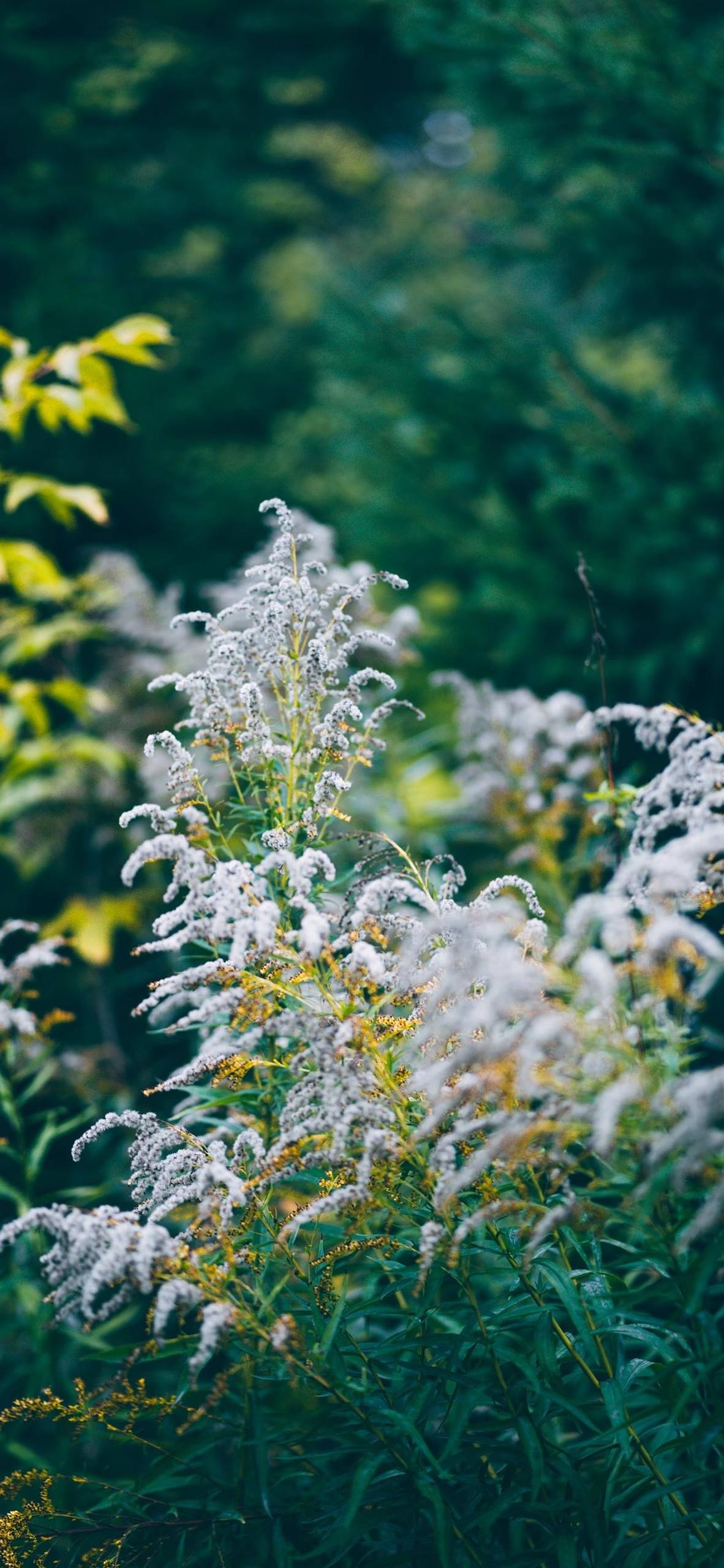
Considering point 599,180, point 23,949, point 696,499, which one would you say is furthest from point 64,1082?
point 599,180

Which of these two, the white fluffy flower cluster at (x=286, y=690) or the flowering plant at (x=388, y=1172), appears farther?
the white fluffy flower cluster at (x=286, y=690)

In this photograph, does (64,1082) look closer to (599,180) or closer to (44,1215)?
(44,1215)

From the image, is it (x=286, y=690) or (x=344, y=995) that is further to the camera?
(x=286, y=690)

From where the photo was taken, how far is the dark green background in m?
3.50

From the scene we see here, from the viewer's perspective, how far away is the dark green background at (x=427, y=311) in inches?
138

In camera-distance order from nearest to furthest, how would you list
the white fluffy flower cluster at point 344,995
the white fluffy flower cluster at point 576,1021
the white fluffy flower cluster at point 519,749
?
the white fluffy flower cluster at point 576,1021, the white fluffy flower cluster at point 344,995, the white fluffy flower cluster at point 519,749

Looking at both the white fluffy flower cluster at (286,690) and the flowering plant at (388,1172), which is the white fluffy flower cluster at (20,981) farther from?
the white fluffy flower cluster at (286,690)

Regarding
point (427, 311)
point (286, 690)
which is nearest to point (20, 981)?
point (286, 690)

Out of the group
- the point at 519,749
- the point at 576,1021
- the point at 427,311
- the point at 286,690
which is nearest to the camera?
the point at 576,1021

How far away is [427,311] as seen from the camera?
683 cm

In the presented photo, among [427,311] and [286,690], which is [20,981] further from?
[427,311]

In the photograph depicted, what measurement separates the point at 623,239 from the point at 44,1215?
4323 millimetres

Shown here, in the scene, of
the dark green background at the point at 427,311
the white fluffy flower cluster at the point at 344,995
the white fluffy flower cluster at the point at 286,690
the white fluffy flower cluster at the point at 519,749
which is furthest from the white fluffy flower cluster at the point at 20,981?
the dark green background at the point at 427,311

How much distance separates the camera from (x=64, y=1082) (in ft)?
10.7
